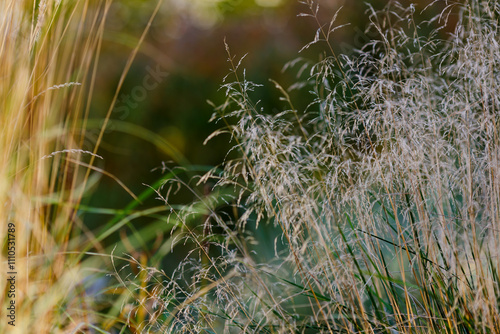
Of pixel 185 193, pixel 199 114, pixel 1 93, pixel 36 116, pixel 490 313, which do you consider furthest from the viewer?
pixel 199 114

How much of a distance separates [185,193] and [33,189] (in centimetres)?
224

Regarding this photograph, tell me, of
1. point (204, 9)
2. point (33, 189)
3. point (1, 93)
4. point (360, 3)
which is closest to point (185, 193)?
point (360, 3)

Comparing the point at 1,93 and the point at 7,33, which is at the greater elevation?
the point at 7,33

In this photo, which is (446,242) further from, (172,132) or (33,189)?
(172,132)

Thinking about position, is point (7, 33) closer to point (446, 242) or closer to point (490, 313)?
point (446, 242)

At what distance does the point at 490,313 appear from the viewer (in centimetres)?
129

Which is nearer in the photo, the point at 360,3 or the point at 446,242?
the point at 446,242

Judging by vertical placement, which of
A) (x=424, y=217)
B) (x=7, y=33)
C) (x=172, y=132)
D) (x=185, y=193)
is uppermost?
(x=7, y=33)

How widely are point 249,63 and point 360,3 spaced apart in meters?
0.89

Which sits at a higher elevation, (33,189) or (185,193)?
(33,189)

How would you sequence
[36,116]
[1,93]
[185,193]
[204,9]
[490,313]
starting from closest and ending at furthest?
[490,313]
[1,93]
[36,116]
[185,193]
[204,9]

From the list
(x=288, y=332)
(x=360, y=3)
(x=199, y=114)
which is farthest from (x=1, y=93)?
(x=360, y=3)

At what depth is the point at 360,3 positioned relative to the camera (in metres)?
3.95

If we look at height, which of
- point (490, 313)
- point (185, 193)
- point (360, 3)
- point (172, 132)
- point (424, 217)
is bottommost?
point (185, 193)
